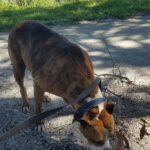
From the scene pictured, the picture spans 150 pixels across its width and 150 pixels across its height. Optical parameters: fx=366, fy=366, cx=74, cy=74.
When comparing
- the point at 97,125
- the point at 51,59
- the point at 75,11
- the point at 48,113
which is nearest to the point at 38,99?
the point at 51,59

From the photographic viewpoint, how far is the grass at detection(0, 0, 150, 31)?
930 centimetres

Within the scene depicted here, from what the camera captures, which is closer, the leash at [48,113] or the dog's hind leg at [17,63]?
the leash at [48,113]

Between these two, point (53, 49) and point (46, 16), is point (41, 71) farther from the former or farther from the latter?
point (46, 16)

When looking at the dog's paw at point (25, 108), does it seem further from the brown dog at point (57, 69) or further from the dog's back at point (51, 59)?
the dog's back at point (51, 59)

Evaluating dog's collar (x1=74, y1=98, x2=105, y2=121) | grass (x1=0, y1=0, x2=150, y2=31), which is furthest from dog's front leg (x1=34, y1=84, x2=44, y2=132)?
grass (x1=0, y1=0, x2=150, y2=31)

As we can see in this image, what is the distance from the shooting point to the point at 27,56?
499 cm

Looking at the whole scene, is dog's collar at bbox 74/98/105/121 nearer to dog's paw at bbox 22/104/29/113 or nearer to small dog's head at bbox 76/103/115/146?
small dog's head at bbox 76/103/115/146

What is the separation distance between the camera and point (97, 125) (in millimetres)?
3504

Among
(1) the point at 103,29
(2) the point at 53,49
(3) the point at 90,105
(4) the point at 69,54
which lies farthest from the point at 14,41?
(1) the point at 103,29

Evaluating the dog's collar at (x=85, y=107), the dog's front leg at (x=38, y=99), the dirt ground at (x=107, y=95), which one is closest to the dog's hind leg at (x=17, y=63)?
the dirt ground at (x=107, y=95)

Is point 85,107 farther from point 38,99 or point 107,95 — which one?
point 107,95

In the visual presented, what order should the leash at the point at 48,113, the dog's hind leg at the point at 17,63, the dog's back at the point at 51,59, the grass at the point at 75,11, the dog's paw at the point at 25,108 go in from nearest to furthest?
the leash at the point at 48,113
the dog's back at the point at 51,59
the dog's hind leg at the point at 17,63
the dog's paw at the point at 25,108
the grass at the point at 75,11

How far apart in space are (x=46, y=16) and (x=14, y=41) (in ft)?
14.2

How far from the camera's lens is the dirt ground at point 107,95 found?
4.64 meters
